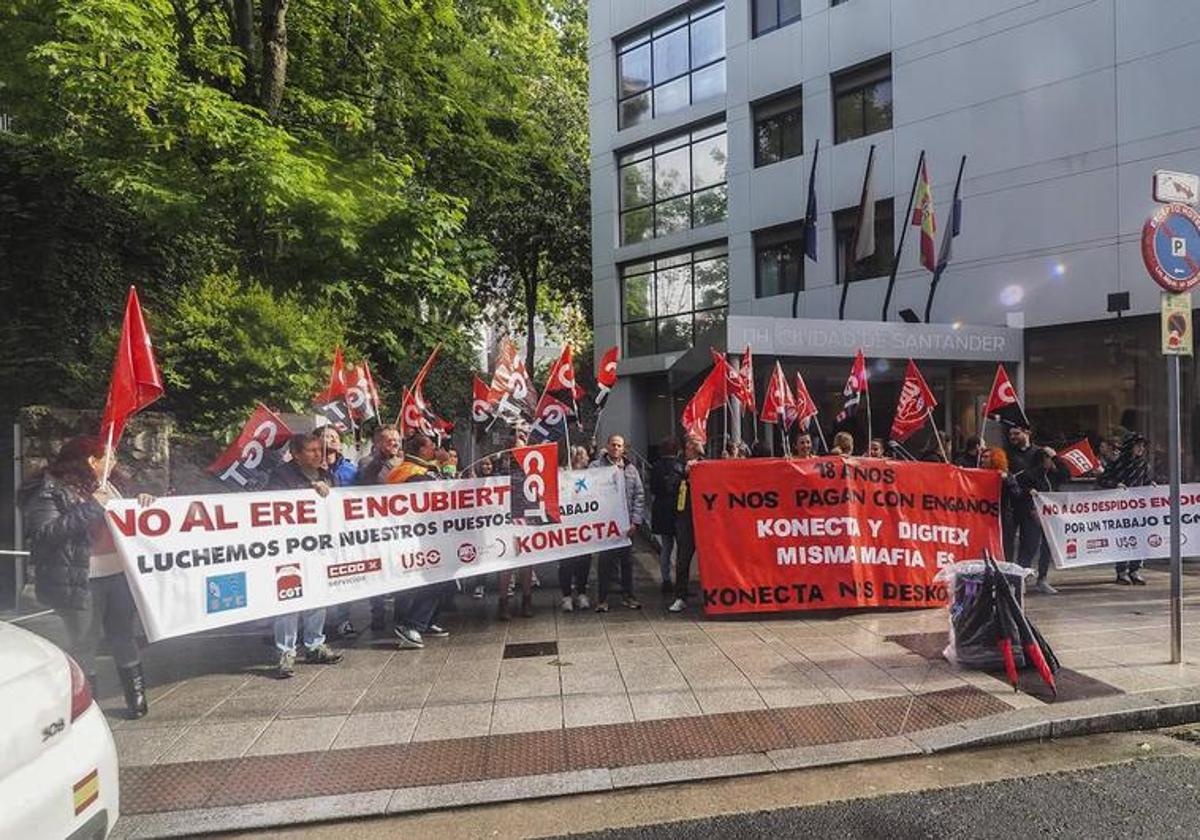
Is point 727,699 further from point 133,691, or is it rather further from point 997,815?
point 133,691

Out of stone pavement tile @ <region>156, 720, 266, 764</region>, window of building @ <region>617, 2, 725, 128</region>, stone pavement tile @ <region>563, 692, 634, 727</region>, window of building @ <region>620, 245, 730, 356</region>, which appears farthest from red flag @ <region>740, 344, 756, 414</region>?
window of building @ <region>617, 2, 725, 128</region>

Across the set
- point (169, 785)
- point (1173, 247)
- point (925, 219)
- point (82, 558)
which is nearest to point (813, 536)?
point (1173, 247)

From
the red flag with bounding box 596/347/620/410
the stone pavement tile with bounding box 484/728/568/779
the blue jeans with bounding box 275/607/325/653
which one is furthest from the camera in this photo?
the red flag with bounding box 596/347/620/410

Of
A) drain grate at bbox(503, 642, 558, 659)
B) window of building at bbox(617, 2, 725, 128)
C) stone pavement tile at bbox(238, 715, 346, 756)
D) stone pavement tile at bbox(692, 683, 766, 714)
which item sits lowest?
drain grate at bbox(503, 642, 558, 659)

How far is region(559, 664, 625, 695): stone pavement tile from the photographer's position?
5.84 meters

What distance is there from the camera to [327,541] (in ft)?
21.9

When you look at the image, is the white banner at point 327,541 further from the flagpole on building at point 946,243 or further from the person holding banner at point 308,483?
the flagpole on building at point 946,243

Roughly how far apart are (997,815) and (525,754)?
2.45 metres

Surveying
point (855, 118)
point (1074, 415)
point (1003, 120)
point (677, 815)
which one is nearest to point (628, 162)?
point (855, 118)

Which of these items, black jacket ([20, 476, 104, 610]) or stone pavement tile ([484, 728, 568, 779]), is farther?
black jacket ([20, 476, 104, 610])

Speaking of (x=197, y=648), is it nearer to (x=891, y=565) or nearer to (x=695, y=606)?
(x=695, y=606)

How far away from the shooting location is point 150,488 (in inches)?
362

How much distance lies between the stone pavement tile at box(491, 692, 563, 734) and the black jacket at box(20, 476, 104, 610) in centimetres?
280

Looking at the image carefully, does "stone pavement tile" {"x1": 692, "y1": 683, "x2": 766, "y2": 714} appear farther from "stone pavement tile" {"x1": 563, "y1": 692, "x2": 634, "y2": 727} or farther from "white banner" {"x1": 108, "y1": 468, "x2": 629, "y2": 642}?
"white banner" {"x1": 108, "y1": 468, "x2": 629, "y2": 642}
